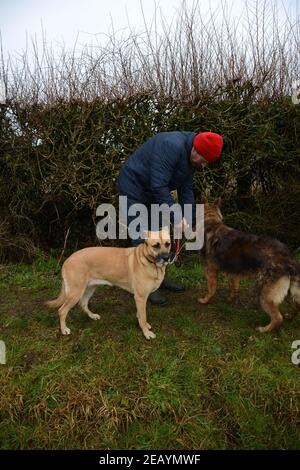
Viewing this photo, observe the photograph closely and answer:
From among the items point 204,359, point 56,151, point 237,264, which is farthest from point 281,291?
point 56,151

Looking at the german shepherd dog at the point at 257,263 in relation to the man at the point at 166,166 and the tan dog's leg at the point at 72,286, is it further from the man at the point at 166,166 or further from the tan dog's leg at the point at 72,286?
the tan dog's leg at the point at 72,286

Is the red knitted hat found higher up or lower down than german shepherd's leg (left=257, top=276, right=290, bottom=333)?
higher up

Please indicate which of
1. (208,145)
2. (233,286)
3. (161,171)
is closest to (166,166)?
(161,171)

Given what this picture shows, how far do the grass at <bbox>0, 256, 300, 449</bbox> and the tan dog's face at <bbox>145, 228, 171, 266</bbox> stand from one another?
2.91ft

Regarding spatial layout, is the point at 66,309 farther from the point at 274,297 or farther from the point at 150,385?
the point at 274,297

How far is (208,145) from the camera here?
409 centimetres

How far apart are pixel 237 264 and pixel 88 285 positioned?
1.70m

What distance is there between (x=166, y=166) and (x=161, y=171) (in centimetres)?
8

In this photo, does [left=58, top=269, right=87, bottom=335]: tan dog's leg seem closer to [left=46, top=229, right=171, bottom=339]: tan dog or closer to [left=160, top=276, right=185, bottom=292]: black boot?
[left=46, top=229, right=171, bottom=339]: tan dog

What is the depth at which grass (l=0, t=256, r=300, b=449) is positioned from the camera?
308 cm

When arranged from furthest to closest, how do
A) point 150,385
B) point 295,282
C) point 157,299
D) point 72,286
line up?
point 157,299 → point 72,286 → point 295,282 → point 150,385

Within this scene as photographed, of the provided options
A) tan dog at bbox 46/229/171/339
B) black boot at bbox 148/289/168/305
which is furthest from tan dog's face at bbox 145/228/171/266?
black boot at bbox 148/289/168/305

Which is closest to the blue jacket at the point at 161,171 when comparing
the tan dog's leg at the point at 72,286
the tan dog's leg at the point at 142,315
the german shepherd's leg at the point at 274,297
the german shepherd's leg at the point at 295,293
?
the tan dog's leg at the point at 142,315

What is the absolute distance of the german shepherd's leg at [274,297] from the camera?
3.96 metres
